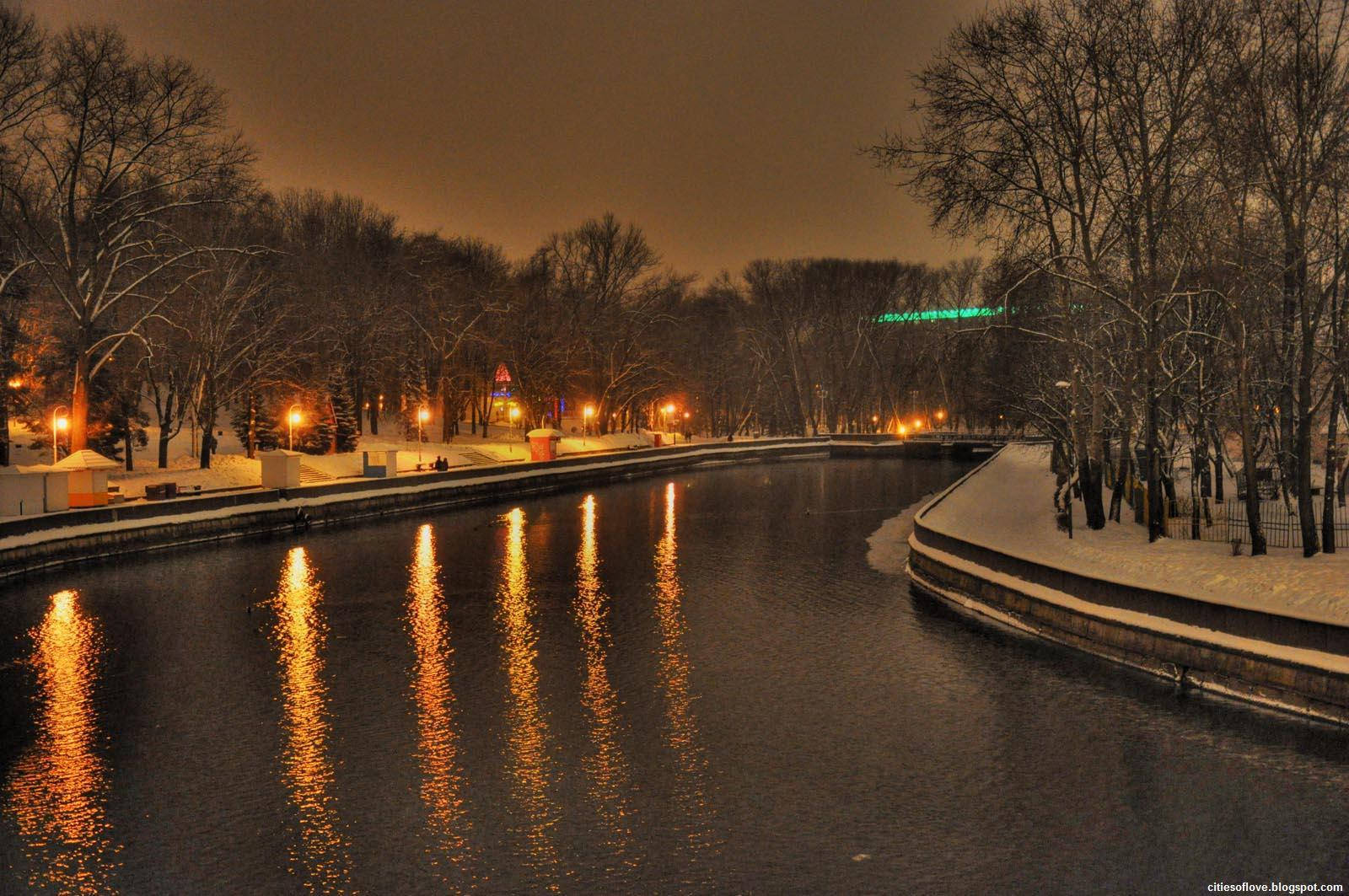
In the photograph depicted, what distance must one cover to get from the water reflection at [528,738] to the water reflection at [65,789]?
3538 mm

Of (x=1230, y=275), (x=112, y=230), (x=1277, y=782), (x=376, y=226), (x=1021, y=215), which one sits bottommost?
(x=1277, y=782)

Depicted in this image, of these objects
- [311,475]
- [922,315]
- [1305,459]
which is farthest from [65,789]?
[922,315]

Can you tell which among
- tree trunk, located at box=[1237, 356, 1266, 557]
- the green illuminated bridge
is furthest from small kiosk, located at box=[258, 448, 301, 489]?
the green illuminated bridge

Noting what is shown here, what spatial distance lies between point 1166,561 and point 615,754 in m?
13.0

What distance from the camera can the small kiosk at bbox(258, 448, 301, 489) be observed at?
1574 inches

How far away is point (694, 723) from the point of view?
13742mm

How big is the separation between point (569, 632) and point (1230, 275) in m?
17.6

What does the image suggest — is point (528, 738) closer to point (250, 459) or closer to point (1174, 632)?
point (1174, 632)

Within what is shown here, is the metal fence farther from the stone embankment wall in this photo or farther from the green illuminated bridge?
the green illuminated bridge

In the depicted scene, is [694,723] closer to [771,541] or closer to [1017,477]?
[771,541]

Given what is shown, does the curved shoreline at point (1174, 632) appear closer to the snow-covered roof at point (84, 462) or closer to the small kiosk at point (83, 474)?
the snow-covered roof at point (84, 462)

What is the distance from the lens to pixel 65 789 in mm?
11430

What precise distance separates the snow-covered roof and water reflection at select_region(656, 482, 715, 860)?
18.1 m

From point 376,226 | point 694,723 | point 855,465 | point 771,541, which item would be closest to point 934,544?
point 771,541
